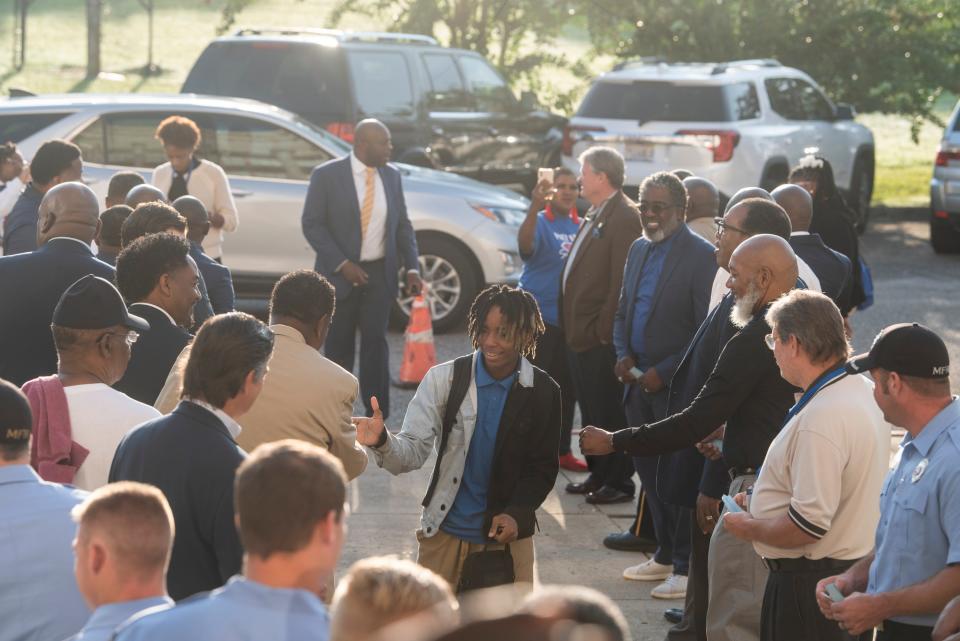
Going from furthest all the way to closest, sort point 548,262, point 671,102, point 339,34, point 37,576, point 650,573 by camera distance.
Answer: point 671,102
point 339,34
point 548,262
point 650,573
point 37,576

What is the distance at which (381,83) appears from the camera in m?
14.6

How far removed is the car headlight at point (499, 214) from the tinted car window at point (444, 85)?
2.86m

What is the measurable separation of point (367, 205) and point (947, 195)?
31.8ft

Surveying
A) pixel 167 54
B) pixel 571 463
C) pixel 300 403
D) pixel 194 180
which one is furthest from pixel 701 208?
pixel 167 54

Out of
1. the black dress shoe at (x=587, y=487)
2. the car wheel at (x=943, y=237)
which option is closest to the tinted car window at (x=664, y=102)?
the car wheel at (x=943, y=237)

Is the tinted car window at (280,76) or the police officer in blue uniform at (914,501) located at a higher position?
the police officer in blue uniform at (914,501)

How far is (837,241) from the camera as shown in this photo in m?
8.99

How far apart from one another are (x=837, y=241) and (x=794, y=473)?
4655 mm

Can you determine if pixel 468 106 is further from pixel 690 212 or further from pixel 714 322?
pixel 714 322

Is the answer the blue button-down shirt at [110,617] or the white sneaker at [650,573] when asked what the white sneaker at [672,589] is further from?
the blue button-down shirt at [110,617]

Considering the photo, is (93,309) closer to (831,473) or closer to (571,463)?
(831,473)

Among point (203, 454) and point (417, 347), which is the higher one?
point (203, 454)

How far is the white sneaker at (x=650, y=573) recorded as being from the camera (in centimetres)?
704

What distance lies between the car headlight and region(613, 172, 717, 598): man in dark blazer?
515 centimetres
